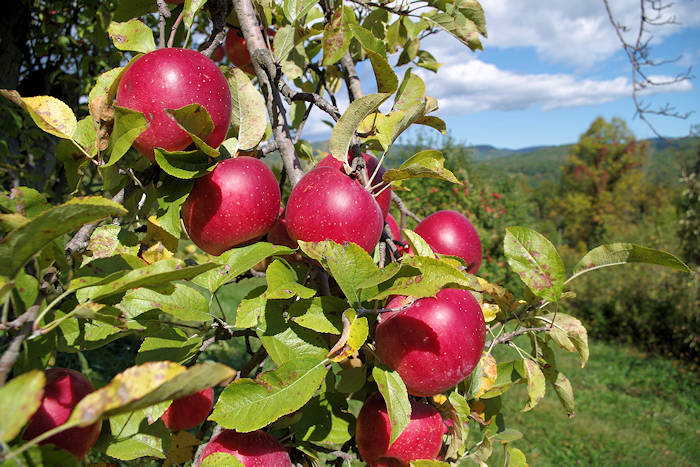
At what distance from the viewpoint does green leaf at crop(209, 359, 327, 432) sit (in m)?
0.49

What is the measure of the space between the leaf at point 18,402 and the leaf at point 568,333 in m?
0.65

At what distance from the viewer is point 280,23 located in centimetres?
88

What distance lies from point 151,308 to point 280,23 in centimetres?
60

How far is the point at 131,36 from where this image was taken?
0.61m

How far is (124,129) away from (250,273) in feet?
1.17

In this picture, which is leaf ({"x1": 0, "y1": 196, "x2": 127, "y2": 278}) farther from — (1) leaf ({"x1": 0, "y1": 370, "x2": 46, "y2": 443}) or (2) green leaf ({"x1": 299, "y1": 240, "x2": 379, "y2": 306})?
(2) green leaf ({"x1": 299, "y1": 240, "x2": 379, "y2": 306})

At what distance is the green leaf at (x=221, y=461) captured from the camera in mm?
522

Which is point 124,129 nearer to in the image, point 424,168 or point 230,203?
point 230,203

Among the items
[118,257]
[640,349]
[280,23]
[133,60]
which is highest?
[280,23]

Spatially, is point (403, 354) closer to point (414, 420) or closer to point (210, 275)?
point (414, 420)

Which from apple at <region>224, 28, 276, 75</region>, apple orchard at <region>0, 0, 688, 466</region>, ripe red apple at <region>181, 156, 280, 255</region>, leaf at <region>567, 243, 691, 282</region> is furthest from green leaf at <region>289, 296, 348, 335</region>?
apple at <region>224, 28, 276, 75</region>

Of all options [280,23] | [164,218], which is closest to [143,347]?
[164,218]

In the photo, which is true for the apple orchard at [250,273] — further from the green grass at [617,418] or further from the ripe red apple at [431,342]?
the green grass at [617,418]

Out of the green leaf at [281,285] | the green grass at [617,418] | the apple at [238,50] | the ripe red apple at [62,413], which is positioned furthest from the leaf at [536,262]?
the green grass at [617,418]
